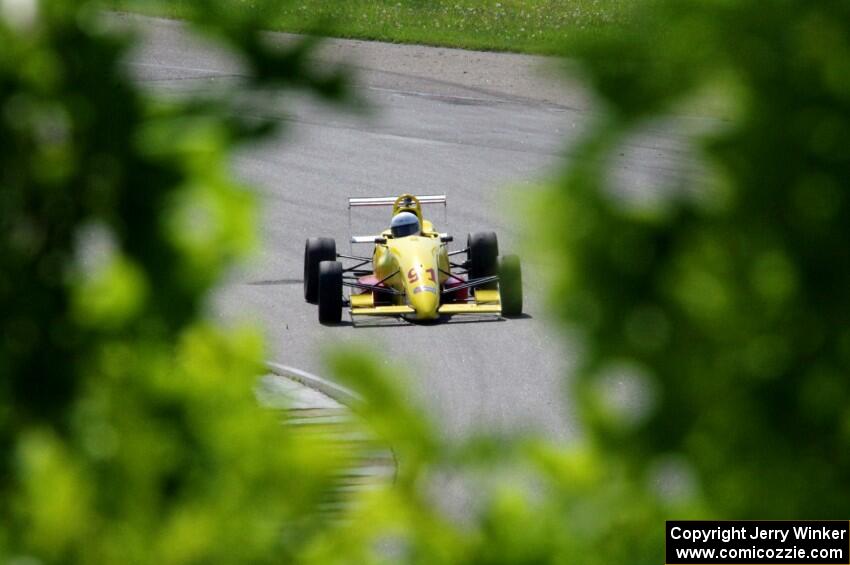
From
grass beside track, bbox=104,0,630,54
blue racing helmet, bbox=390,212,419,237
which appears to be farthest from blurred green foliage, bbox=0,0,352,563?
grass beside track, bbox=104,0,630,54


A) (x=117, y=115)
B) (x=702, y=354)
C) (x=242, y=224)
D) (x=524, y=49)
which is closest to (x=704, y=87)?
(x=702, y=354)

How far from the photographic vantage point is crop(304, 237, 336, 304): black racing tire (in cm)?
1378

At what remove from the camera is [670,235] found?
63.1 inches

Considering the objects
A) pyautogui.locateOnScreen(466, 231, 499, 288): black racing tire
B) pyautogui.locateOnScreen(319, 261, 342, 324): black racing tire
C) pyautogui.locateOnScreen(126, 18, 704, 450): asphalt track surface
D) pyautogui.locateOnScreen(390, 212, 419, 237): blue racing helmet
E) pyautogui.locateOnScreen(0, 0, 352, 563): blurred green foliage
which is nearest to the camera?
pyautogui.locateOnScreen(0, 0, 352, 563): blurred green foliage

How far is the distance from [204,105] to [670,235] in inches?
23.1

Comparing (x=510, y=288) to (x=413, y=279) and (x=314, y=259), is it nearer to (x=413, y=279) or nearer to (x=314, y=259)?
(x=413, y=279)

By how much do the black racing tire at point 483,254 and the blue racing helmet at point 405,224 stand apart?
692mm

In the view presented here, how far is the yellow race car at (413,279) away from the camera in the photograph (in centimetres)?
1284

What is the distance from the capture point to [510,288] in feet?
42.6

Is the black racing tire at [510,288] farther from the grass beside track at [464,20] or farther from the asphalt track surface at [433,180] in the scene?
the grass beside track at [464,20]

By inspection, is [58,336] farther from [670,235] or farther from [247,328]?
[670,235]

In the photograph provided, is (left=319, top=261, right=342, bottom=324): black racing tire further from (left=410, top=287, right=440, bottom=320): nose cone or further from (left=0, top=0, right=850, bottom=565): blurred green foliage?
(left=0, top=0, right=850, bottom=565): blurred green foliage

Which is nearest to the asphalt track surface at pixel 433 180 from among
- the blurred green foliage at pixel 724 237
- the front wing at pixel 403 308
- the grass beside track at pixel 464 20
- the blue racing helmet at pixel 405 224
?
the blurred green foliage at pixel 724 237

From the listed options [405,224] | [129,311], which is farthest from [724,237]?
[405,224]
